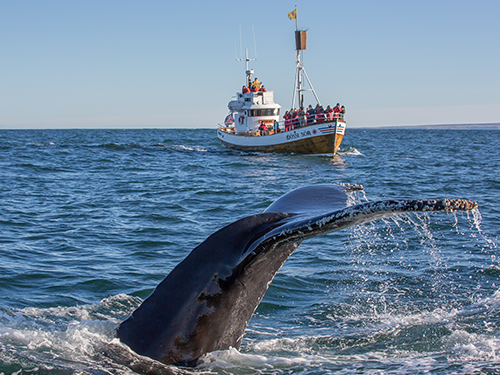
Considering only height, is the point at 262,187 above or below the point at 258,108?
below

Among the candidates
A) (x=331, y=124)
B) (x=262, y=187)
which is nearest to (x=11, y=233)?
(x=262, y=187)

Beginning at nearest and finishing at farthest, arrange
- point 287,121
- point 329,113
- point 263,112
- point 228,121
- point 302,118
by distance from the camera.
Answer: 1. point 329,113
2. point 302,118
3. point 287,121
4. point 263,112
5. point 228,121

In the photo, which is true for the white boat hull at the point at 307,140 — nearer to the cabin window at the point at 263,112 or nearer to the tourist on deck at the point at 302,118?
the tourist on deck at the point at 302,118

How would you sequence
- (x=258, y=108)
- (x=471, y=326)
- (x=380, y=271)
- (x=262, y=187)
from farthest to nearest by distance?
(x=258, y=108)
(x=262, y=187)
(x=380, y=271)
(x=471, y=326)

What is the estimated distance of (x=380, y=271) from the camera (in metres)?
6.77

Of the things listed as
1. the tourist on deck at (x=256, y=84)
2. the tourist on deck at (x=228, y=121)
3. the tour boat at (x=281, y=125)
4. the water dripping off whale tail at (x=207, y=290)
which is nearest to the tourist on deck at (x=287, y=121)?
the tour boat at (x=281, y=125)

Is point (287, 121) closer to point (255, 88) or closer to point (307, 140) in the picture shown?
point (307, 140)

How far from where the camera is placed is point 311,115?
31.9 metres

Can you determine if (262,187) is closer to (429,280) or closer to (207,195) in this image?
(207,195)

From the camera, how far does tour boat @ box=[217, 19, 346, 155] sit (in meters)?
31.4

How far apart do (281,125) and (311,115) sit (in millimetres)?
3122

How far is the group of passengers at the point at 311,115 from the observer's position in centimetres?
3123

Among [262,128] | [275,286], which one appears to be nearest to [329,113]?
[262,128]

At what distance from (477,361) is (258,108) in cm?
3444
